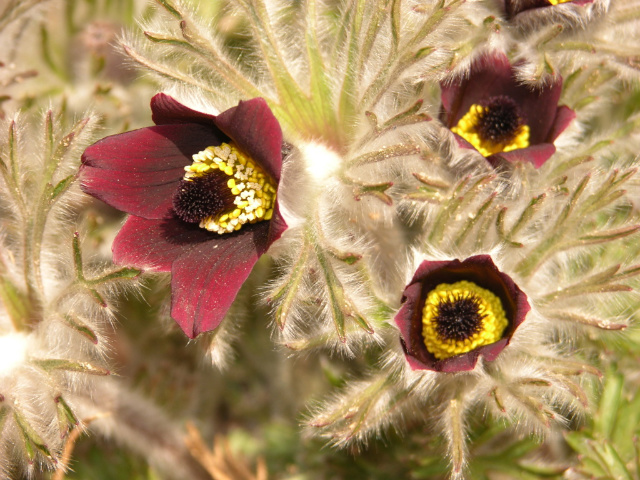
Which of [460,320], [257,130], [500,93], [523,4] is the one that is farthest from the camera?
[500,93]

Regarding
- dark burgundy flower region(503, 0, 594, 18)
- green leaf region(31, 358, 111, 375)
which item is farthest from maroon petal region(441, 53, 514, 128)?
green leaf region(31, 358, 111, 375)

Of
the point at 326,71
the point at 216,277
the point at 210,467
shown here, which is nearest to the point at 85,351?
the point at 216,277

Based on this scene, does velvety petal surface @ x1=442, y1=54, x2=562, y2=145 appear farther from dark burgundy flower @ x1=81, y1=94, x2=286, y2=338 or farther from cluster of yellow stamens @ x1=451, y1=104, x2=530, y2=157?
dark burgundy flower @ x1=81, y1=94, x2=286, y2=338

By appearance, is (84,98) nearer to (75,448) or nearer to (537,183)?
(75,448)

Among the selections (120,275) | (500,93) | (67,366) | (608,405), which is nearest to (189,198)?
(120,275)

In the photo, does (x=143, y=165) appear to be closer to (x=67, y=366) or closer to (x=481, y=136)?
(x=67, y=366)

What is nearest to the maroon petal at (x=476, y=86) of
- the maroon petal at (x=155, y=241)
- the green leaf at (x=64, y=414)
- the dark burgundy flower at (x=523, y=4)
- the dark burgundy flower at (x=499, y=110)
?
the dark burgundy flower at (x=499, y=110)

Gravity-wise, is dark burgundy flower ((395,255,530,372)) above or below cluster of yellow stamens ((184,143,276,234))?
below

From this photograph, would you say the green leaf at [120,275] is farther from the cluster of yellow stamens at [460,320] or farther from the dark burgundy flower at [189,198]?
the cluster of yellow stamens at [460,320]
